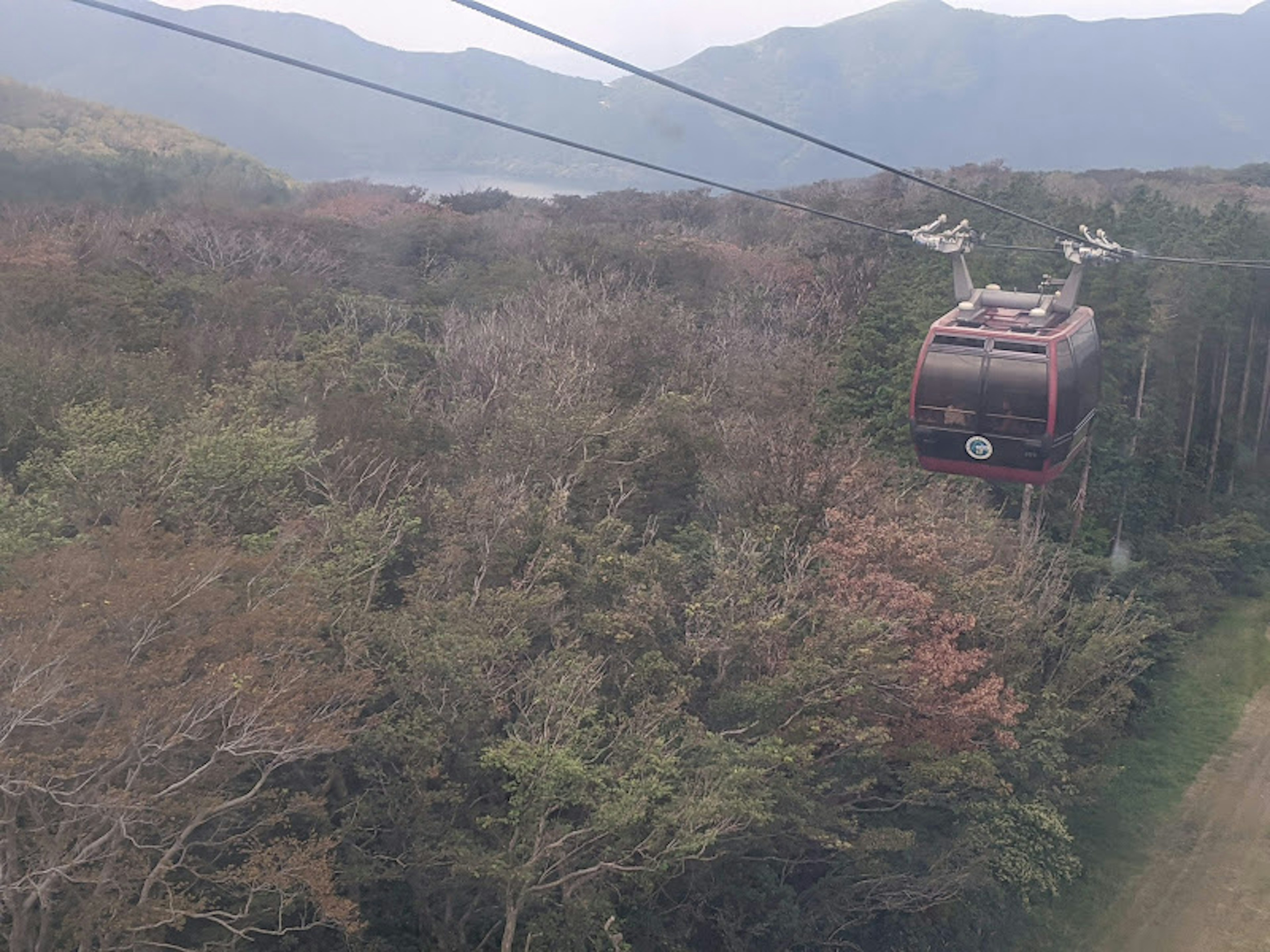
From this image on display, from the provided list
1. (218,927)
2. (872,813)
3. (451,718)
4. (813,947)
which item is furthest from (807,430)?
(218,927)

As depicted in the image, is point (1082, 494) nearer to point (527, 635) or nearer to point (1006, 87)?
point (527, 635)

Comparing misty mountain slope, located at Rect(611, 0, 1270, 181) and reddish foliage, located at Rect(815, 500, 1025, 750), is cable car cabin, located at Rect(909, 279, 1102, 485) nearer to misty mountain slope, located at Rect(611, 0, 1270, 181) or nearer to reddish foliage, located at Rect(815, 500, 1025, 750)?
reddish foliage, located at Rect(815, 500, 1025, 750)

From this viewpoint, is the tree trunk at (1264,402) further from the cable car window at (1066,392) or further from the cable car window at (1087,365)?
the cable car window at (1066,392)

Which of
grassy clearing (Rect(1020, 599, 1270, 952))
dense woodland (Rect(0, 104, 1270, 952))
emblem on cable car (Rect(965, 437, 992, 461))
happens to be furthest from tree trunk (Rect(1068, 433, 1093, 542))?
emblem on cable car (Rect(965, 437, 992, 461))

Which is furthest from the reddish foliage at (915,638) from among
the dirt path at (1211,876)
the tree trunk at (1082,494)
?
the tree trunk at (1082,494)

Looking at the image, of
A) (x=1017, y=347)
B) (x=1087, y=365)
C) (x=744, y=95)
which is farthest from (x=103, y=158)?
(x=744, y=95)

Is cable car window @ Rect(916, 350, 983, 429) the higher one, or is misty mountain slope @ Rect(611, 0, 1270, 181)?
misty mountain slope @ Rect(611, 0, 1270, 181)
